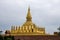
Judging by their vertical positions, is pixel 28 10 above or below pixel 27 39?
above

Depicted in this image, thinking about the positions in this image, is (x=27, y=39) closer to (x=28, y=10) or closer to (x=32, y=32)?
(x=32, y=32)

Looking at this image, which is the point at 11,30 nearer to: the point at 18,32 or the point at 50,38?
the point at 18,32

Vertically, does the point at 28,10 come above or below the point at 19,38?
above

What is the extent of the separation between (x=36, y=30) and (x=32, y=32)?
0.91 m

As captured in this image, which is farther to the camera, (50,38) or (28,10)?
(28,10)

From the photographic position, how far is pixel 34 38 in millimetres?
63875

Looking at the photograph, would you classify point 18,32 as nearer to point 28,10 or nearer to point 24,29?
point 24,29

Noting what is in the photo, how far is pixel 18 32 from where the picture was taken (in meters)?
65.9

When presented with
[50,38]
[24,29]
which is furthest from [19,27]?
[50,38]

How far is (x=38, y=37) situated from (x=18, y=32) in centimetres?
402

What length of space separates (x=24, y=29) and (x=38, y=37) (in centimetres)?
380

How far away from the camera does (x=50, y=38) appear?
64188 millimetres

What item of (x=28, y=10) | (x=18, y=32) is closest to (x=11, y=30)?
(x=18, y=32)

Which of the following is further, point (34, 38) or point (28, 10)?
point (28, 10)
